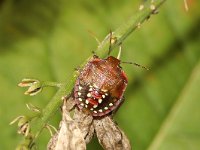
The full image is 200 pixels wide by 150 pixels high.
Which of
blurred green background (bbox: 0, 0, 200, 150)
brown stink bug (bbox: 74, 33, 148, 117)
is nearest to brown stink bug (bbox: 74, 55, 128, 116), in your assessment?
brown stink bug (bbox: 74, 33, 148, 117)

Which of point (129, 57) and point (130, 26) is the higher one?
point (130, 26)

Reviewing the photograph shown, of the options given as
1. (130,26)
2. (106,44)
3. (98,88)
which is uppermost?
(130,26)

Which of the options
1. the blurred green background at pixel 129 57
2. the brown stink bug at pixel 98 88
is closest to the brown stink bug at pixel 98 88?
the brown stink bug at pixel 98 88

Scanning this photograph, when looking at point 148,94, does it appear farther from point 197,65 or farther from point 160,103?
point 197,65

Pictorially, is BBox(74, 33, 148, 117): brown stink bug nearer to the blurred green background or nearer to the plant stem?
the plant stem

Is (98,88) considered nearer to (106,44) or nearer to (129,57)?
(106,44)

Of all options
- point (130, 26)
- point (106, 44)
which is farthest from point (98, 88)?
point (130, 26)
